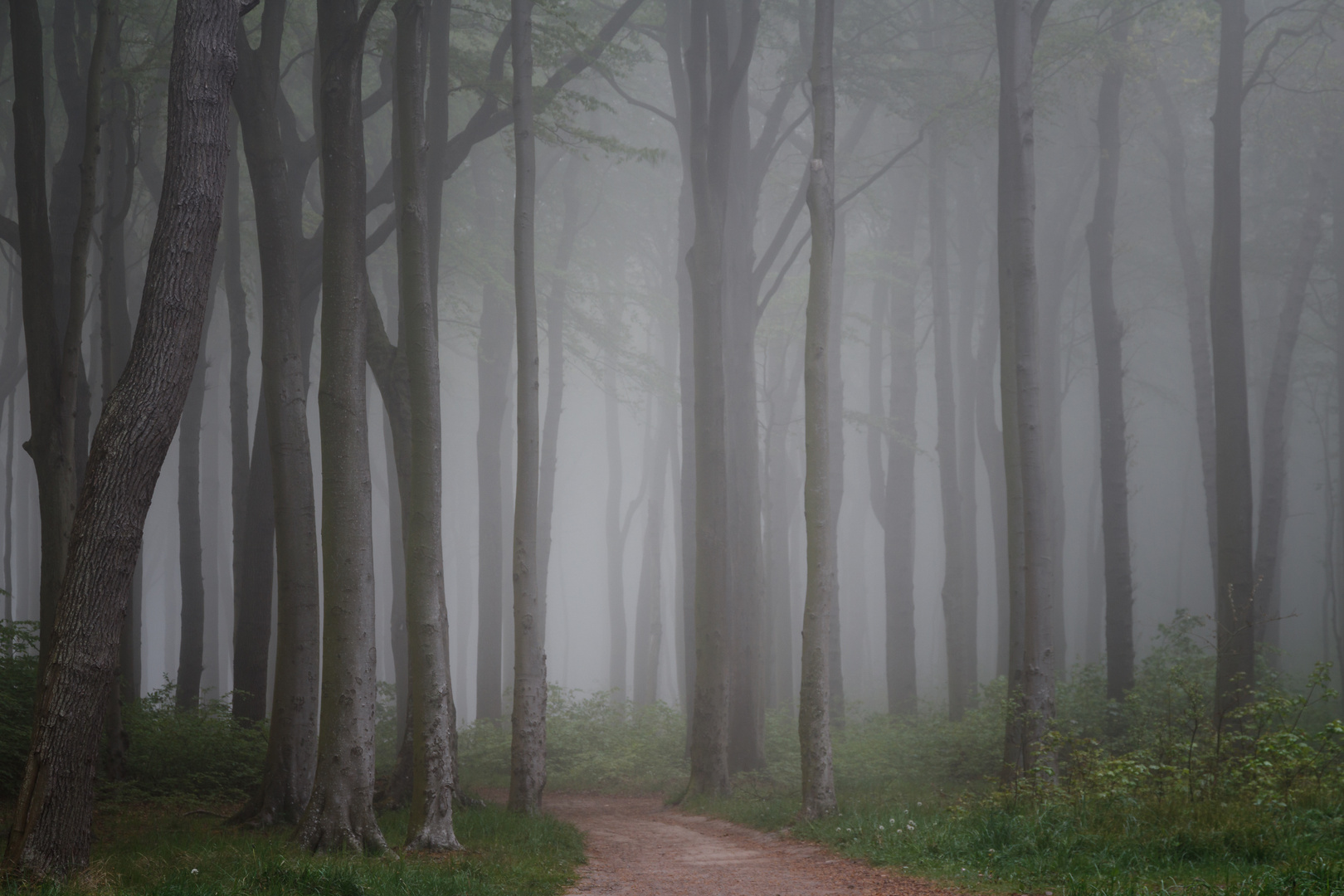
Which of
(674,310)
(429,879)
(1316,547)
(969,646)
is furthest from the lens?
(1316,547)

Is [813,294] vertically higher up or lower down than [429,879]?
higher up

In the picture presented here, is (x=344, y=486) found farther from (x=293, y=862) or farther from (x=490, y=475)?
(x=490, y=475)

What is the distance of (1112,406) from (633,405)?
16.8 metres

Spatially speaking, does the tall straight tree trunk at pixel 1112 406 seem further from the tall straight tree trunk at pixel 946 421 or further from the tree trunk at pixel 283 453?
the tree trunk at pixel 283 453

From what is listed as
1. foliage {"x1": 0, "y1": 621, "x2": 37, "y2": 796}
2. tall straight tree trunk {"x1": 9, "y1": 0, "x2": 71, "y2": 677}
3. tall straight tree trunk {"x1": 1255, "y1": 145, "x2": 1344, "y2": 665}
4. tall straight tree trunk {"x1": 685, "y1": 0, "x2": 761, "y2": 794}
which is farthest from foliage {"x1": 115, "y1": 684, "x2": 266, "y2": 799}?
tall straight tree trunk {"x1": 1255, "y1": 145, "x2": 1344, "y2": 665}

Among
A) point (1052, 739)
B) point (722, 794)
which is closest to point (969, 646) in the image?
point (722, 794)

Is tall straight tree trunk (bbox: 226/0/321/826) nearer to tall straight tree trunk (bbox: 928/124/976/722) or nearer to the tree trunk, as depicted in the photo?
the tree trunk

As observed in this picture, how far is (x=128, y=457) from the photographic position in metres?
5.96

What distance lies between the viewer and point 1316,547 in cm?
4156

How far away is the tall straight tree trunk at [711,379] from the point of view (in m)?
12.7

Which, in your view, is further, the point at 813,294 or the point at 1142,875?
the point at 813,294

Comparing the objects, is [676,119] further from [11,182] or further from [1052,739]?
[11,182]

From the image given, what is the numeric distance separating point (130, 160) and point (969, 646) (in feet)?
70.0

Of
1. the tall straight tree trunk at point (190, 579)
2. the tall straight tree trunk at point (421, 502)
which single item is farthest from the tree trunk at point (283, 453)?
the tall straight tree trunk at point (190, 579)
